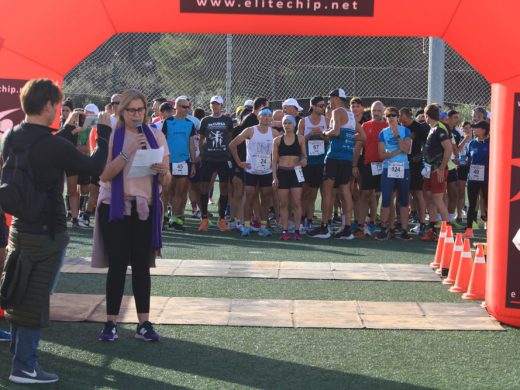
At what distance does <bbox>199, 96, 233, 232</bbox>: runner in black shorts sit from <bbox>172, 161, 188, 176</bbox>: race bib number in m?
0.28

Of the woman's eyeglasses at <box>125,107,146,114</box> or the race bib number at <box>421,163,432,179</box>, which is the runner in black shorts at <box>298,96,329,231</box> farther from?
the woman's eyeglasses at <box>125,107,146,114</box>

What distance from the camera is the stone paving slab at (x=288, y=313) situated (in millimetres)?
7344

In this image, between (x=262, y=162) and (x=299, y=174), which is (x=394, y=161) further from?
(x=262, y=162)

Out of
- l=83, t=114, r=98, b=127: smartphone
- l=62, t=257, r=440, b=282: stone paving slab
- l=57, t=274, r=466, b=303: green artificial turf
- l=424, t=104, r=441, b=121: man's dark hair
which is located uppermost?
l=424, t=104, r=441, b=121: man's dark hair

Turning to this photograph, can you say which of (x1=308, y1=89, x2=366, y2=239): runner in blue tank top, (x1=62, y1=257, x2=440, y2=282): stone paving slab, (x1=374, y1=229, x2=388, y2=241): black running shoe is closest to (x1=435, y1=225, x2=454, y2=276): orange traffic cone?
(x1=62, y1=257, x2=440, y2=282): stone paving slab

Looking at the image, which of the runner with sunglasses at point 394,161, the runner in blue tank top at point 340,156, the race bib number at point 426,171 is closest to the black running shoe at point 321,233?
the runner in blue tank top at point 340,156

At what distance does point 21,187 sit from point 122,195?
1.20 meters

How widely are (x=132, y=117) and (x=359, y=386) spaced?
2612mm

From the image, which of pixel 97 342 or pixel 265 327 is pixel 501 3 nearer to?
pixel 265 327

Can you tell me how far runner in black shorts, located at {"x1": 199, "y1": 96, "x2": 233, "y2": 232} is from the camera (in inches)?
544

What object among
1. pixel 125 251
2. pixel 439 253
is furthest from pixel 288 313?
pixel 439 253

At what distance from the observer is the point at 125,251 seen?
6660mm

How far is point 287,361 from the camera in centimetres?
616

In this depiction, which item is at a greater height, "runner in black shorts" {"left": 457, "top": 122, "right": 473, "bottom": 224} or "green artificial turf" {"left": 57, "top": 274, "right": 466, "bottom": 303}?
"runner in black shorts" {"left": 457, "top": 122, "right": 473, "bottom": 224}
